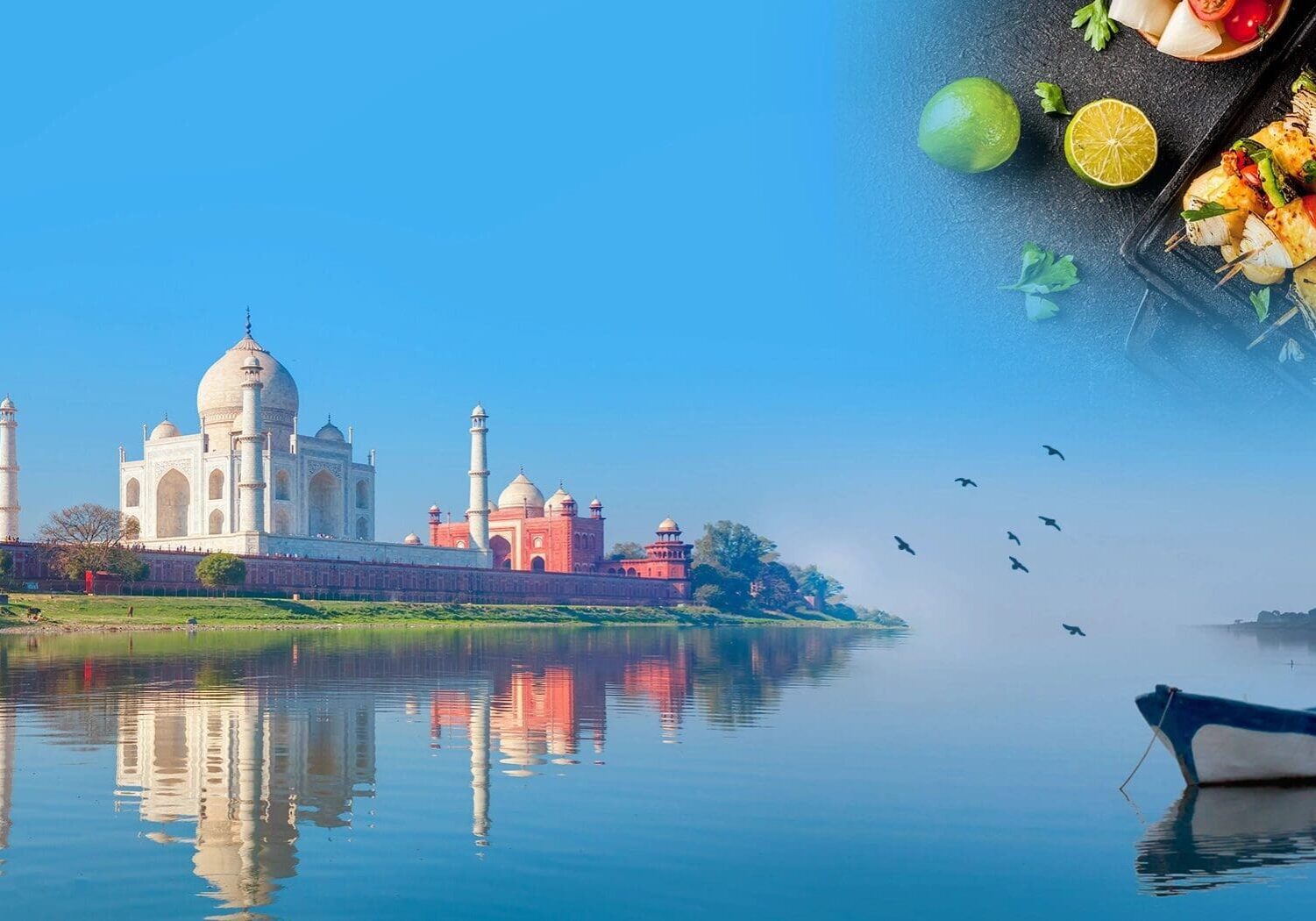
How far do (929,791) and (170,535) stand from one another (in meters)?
42.1

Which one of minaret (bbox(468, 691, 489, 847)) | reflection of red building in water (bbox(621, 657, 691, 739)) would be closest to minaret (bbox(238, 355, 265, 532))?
reflection of red building in water (bbox(621, 657, 691, 739))

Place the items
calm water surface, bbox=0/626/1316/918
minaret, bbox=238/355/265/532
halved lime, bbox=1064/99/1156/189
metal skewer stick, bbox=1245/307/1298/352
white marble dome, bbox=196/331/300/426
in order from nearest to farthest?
calm water surface, bbox=0/626/1316/918, metal skewer stick, bbox=1245/307/1298/352, halved lime, bbox=1064/99/1156/189, minaret, bbox=238/355/265/532, white marble dome, bbox=196/331/300/426

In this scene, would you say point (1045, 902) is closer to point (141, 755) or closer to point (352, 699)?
point (141, 755)

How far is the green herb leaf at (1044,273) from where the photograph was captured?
6.45 m

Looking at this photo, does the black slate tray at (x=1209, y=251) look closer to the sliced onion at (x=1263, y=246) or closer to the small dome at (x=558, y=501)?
the sliced onion at (x=1263, y=246)

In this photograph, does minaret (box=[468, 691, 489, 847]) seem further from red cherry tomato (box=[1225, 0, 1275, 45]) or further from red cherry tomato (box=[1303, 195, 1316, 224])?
red cherry tomato (box=[1225, 0, 1275, 45])

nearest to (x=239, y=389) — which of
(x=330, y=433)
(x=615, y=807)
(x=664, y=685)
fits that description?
(x=330, y=433)

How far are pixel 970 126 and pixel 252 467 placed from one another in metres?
38.9

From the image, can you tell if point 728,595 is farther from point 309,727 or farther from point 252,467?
point 309,727

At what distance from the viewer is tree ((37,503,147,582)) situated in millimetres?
35688

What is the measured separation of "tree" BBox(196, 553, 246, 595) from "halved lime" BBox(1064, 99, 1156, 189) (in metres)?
34.6

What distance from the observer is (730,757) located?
9.76 meters

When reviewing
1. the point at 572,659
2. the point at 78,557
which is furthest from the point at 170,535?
the point at 572,659

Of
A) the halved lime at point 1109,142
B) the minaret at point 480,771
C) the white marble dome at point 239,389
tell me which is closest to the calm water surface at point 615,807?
the minaret at point 480,771
